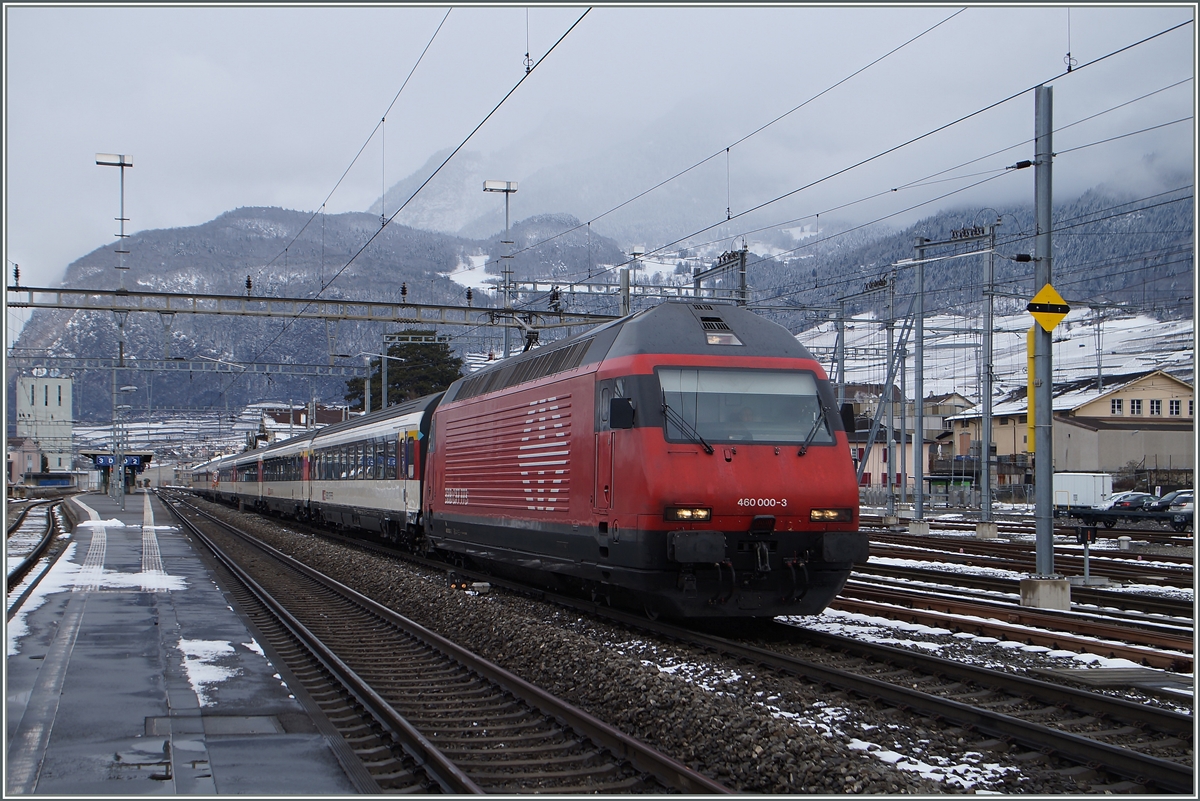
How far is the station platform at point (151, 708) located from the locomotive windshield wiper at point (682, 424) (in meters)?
4.83

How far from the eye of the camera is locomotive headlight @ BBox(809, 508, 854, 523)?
1180 centimetres

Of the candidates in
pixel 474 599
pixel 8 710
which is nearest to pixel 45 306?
pixel 474 599

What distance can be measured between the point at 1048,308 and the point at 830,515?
596 centimetres

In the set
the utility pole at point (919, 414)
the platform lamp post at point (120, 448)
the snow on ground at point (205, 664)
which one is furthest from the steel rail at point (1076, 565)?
the platform lamp post at point (120, 448)

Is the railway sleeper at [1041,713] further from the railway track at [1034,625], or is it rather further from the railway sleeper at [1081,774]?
the railway track at [1034,625]

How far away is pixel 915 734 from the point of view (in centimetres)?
779

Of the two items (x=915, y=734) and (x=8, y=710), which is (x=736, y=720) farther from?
(x=8, y=710)

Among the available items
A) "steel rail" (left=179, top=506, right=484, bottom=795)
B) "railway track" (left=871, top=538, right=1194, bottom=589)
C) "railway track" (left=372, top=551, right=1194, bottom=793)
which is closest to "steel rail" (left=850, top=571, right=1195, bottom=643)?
"railway track" (left=871, top=538, right=1194, bottom=589)

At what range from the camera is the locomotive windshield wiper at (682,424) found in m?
11.6

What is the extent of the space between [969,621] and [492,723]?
6.77 m

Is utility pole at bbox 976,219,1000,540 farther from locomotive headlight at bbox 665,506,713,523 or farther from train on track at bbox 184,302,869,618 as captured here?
locomotive headlight at bbox 665,506,713,523

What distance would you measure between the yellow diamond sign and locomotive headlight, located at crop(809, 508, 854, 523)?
5.40 metres

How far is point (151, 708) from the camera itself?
864 centimetres

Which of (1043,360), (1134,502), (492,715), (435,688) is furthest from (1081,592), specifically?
(1134,502)
